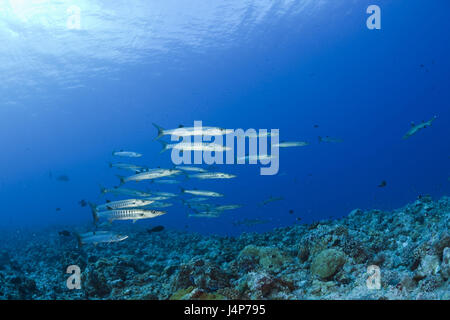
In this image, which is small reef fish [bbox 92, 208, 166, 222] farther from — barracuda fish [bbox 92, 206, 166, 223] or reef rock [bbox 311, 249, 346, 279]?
reef rock [bbox 311, 249, 346, 279]

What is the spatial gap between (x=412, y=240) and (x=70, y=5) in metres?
27.2

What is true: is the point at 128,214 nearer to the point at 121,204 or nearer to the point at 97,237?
the point at 121,204

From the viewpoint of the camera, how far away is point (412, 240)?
Answer: 661 centimetres

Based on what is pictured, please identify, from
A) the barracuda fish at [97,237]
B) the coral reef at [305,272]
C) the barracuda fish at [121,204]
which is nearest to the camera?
the coral reef at [305,272]

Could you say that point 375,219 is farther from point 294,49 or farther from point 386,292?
point 294,49

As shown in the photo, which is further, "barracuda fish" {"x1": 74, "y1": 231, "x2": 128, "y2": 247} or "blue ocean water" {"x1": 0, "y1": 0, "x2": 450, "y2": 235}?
"blue ocean water" {"x1": 0, "y1": 0, "x2": 450, "y2": 235}

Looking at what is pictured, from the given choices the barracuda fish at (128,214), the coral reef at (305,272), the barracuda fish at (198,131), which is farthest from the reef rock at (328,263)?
the barracuda fish at (198,131)

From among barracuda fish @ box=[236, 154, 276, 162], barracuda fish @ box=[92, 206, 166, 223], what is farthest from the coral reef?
barracuda fish @ box=[236, 154, 276, 162]

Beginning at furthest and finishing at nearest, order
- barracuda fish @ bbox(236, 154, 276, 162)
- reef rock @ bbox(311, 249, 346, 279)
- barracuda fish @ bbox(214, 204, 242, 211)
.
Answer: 1. barracuda fish @ bbox(214, 204, 242, 211)
2. barracuda fish @ bbox(236, 154, 276, 162)
3. reef rock @ bbox(311, 249, 346, 279)

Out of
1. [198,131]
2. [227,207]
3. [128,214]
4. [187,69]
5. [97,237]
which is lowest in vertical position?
[97,237]

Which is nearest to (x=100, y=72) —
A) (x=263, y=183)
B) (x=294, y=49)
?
(x=294, y=49)

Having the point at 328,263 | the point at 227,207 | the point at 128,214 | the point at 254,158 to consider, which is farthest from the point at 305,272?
the point at 227,207

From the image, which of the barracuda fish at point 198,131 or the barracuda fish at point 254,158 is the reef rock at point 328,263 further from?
the barracuda fish at point 254,158

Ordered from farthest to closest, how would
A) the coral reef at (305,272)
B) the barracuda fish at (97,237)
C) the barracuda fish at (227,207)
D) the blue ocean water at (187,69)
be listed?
the blue ocean water at (187,69), the barracuda fish at (227,207), the barracuda fish at (97,237), the coral reef at (305,272)
